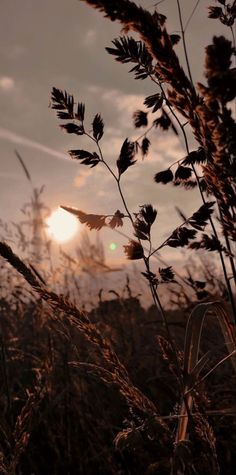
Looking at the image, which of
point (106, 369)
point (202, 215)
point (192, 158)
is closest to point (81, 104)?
point (192, 158)

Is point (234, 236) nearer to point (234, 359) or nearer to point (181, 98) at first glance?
point (181, 98)

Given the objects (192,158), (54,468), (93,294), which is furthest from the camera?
(93,294)

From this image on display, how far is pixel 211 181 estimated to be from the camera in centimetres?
104

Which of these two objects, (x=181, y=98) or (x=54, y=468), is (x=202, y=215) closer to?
(x=181, y=98)

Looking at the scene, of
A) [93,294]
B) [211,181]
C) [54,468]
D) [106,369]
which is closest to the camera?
[211,181]

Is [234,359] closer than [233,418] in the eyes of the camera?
Yes

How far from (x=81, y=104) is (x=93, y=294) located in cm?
553

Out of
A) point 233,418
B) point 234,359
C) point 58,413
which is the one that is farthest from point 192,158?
point 58,413

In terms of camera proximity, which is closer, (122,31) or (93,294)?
(122,31)

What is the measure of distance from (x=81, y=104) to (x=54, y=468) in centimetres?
210

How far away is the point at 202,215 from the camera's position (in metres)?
1.28

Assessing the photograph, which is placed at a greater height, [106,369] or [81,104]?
[81,104]

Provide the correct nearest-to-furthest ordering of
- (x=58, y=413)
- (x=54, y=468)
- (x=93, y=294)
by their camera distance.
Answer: (x=54, y=468)
(x=58, y=413)
(x=93, y=294)

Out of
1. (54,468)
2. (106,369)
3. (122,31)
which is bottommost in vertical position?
(54,468)
